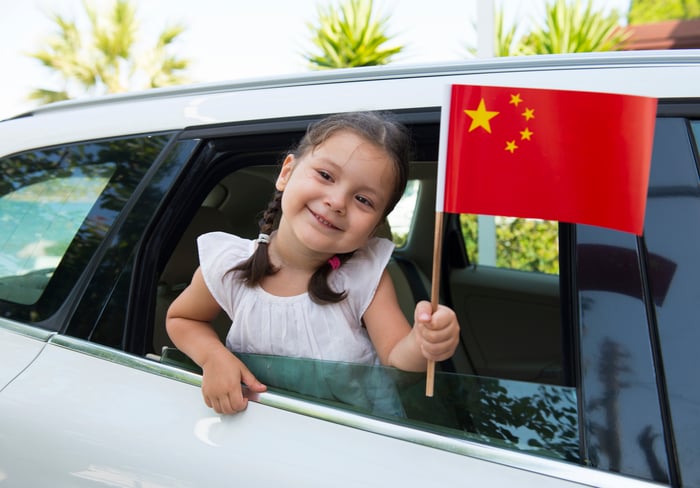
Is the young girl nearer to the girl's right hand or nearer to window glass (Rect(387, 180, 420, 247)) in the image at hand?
the girl's right hand

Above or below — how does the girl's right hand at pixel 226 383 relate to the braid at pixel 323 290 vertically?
below

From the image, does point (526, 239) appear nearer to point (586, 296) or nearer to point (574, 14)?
point (574, 14)

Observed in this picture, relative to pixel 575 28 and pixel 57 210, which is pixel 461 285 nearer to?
pixel 57 210

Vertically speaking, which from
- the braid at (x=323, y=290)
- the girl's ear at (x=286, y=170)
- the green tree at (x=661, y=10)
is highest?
the green tree at (x=661, y=10)

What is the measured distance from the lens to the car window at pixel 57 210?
5.10 feet

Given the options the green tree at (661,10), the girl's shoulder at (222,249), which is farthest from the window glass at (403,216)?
the green tree at (661,10)

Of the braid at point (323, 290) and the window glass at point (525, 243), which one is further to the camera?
the window glass at point (525, 243)

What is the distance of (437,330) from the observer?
114 cm

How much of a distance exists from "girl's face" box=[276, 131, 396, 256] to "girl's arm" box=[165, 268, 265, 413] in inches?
11.1

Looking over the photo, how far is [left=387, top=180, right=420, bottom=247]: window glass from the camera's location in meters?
2.76

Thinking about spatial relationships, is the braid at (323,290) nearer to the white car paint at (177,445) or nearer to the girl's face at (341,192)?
the girl's face at (341,192)

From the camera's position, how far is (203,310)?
1.56 meters

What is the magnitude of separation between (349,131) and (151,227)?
1.63 ft

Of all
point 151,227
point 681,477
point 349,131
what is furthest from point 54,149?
point 681,477
